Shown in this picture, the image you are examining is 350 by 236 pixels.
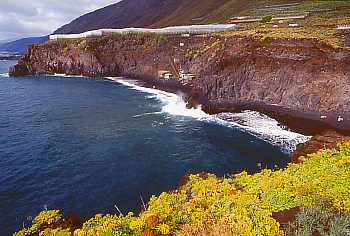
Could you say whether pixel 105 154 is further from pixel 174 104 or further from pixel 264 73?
pixel 264 73

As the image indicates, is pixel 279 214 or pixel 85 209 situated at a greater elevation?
pixel 279 214

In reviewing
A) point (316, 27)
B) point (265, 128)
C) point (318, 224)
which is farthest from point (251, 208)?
point (316, 27)

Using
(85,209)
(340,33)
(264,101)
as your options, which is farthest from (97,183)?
(340,33)

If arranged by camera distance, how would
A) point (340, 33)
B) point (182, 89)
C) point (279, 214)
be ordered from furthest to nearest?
point (182, 89), point (340, 33), point (279, 214)

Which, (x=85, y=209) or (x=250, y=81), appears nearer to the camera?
(x=85, y=209)

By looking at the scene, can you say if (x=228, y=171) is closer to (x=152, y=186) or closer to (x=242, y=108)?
(x=152, y=186)

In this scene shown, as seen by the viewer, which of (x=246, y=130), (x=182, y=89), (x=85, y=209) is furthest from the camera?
(x=182, y=89)
